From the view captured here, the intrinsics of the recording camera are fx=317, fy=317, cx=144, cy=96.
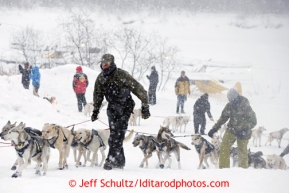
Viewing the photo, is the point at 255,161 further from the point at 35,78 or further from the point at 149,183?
the point at 35,78

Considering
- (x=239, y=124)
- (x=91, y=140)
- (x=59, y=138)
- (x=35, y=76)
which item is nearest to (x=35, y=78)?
(x=35, y=76)

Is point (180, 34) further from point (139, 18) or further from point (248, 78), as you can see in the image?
point (248, 78)

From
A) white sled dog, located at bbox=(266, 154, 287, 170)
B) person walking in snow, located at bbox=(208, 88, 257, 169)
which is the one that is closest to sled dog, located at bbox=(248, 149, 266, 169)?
white sled dog, located at bbox=(266, 154, 287, 170)

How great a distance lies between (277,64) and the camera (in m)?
28.2

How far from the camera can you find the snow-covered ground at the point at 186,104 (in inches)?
128

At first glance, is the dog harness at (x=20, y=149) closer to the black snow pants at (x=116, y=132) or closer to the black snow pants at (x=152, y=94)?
the black snow pants at (x=116, y=132)

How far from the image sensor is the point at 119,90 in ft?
13.0

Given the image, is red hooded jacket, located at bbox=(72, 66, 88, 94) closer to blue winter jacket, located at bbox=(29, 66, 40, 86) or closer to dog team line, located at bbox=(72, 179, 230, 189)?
blue winter jacket, located at bbox=(29, 66, 40, 86)

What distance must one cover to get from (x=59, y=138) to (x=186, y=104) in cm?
1051

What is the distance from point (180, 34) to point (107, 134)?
35.4 m

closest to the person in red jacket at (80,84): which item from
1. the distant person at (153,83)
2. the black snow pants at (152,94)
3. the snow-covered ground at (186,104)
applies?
the snow-covered ground at (186,104)

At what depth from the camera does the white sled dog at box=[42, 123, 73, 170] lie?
4.33m

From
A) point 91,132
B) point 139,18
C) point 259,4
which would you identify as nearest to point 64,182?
point 91,132

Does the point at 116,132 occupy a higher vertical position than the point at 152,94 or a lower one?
lower
